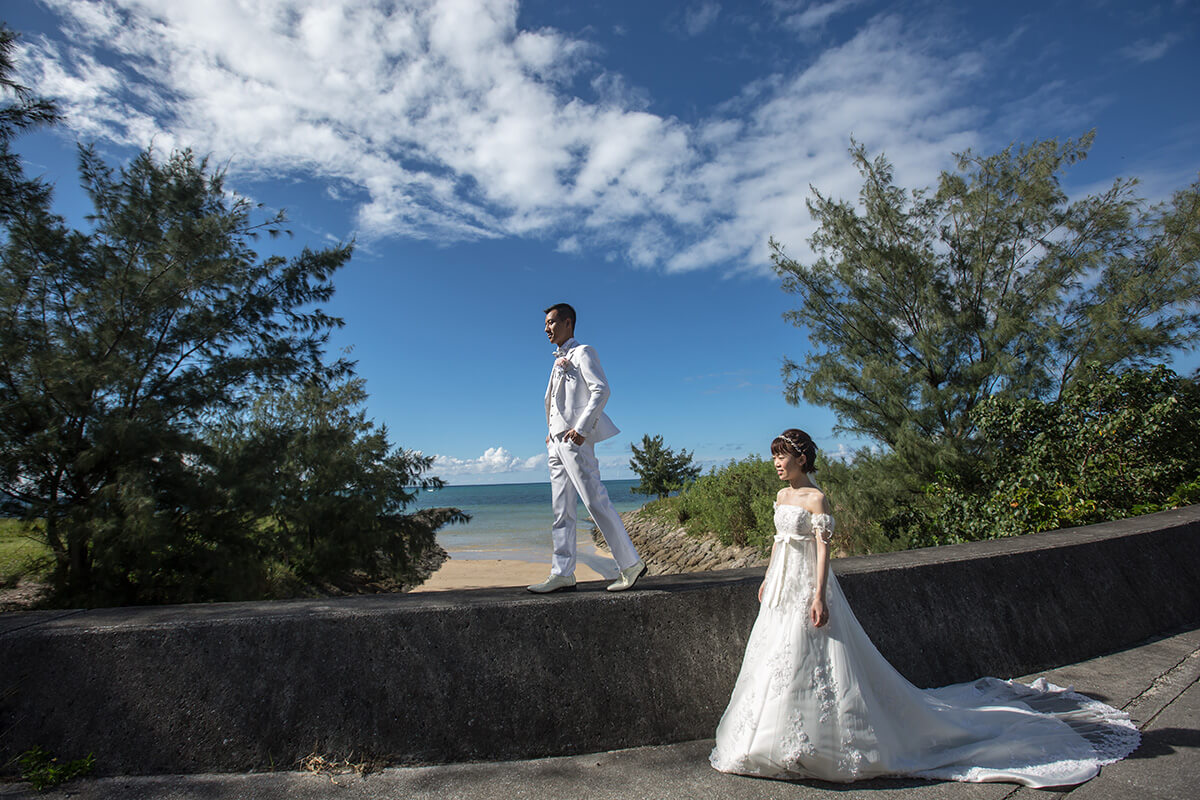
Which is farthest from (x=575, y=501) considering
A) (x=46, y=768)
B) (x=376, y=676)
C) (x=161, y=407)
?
(x=161, y=407)

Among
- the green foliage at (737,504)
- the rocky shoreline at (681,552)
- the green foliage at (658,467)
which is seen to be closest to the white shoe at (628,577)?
the rocky shoreline at (681,552)

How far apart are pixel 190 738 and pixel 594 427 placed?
247 cm

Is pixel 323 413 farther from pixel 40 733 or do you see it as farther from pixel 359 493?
pixel 40 733

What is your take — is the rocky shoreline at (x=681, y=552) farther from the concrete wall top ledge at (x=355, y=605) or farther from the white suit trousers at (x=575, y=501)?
the white suit trousers at (x=575, y=501)

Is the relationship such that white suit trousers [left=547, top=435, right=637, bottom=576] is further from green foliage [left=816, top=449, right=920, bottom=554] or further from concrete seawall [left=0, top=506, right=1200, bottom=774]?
green foliage [left=816, top=449, right=920, bottom=554]

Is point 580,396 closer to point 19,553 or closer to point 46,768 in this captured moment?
point 46,768

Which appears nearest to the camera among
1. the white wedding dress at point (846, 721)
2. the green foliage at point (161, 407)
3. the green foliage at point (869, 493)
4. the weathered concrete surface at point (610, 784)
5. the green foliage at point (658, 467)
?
the weathered concrete surface at point (610, 784)

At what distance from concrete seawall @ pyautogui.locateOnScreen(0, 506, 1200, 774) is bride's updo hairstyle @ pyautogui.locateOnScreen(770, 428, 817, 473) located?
835 millimetres

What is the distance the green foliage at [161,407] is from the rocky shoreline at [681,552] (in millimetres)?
8678

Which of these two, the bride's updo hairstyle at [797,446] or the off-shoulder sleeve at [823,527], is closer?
the off-shoulder sleeve at [823,527]

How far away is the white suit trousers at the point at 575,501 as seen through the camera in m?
3.57

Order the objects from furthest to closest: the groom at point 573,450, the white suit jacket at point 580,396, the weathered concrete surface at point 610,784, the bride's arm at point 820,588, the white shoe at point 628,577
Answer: the white suit jacket at point 580,396 → the groom at point 573,450 → the white shoe at point 628,577 → the bride's arm at point 820,588 → the weathered concrete surface at point 610,784

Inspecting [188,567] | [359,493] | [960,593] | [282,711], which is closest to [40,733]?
[282,711]

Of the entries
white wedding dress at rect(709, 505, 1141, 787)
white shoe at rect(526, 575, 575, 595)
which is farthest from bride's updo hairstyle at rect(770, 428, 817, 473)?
white shoe at rect(526, 575, 575, 595)
